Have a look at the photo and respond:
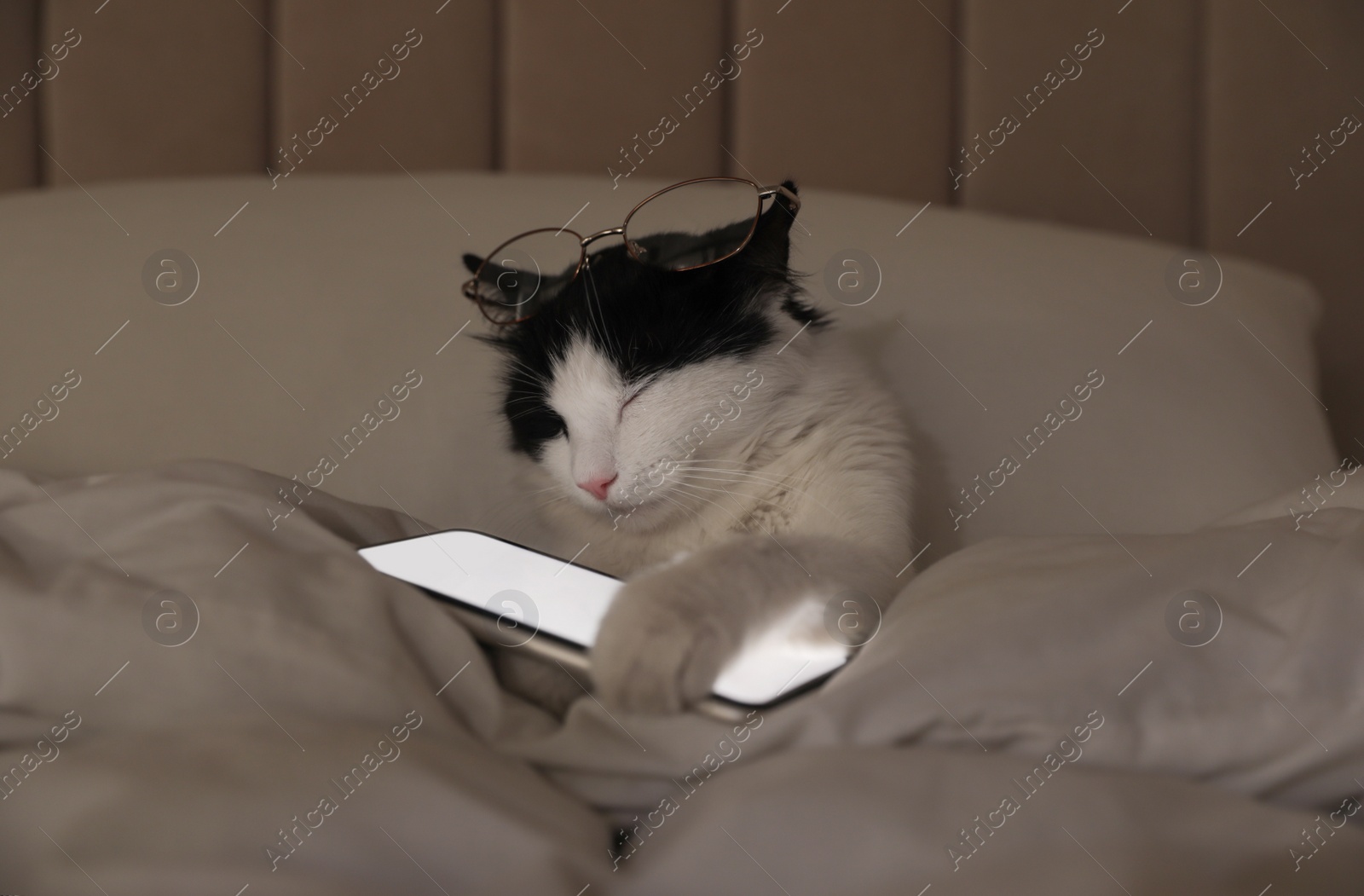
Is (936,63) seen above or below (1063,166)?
above

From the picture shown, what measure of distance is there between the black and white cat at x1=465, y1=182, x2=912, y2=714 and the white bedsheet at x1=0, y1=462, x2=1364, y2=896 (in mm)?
261

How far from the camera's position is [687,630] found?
0.57 meters

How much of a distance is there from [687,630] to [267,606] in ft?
0.93

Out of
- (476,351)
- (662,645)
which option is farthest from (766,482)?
(476,351)

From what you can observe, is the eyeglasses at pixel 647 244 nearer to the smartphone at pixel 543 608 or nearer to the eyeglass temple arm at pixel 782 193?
the eyeglass temple arm at pixel 782 193

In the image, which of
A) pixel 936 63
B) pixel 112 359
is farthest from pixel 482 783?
pixel 936 63

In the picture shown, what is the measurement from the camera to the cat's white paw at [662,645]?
1.77 ft

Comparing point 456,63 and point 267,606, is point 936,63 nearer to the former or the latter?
point 456,63

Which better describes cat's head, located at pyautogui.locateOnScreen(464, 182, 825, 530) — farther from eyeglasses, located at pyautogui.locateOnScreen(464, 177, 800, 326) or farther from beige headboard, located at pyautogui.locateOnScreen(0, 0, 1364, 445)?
beige headboard, located at pyautogui.locateOnScreen(0, 0, 1364, 445)

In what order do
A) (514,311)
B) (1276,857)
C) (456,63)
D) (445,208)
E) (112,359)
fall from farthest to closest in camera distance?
(456,63)
(445,208)
(112,359)
(514,311)
(1276,857)

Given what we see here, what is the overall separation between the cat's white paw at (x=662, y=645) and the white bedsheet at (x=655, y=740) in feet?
0.07

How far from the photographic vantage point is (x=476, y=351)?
1.31m

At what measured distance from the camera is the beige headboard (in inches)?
66.9

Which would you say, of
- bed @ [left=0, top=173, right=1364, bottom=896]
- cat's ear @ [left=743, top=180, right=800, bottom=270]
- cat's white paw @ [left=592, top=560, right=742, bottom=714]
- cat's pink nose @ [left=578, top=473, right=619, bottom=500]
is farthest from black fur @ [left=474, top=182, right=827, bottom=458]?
cat's white paw @ [left=592, top=560, right=742, bottom=714]
